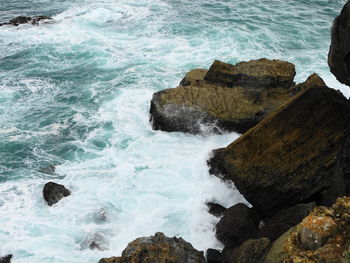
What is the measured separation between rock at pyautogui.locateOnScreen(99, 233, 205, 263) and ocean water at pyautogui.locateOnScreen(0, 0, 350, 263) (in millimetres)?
1952

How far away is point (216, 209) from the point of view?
1361cm

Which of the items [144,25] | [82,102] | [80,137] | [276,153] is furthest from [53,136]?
[144,25]

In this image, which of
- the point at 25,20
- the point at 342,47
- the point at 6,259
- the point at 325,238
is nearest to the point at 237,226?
the point at 342,47

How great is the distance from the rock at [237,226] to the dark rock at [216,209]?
1.20 metres

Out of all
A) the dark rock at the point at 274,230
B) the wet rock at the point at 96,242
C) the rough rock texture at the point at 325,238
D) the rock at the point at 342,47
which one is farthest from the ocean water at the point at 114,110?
the rough rock texture at the point at 325,238

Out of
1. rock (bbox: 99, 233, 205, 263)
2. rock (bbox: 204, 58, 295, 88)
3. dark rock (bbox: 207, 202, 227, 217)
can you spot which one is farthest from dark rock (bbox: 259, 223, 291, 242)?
rock (bbox: 204, 58, 295, 88)

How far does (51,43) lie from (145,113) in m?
13.6

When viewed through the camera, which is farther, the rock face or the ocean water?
the rock face

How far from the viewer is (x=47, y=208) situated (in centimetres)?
1395

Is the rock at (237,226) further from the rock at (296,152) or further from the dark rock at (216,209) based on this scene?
the dark rock at (216,209)

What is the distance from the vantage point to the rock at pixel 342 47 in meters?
9.78

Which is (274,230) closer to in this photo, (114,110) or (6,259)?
(6,259)

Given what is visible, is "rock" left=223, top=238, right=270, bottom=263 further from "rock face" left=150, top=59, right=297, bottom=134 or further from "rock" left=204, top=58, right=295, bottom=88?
"rock" left=204, top=58, right=295, bottom=88

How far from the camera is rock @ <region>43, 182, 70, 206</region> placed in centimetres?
1412
